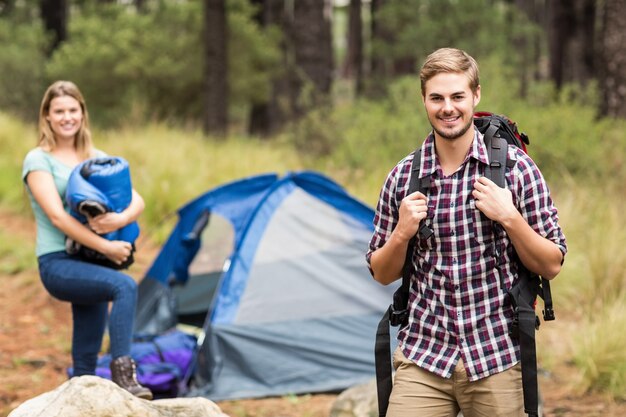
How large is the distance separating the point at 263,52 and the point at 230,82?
93 cm

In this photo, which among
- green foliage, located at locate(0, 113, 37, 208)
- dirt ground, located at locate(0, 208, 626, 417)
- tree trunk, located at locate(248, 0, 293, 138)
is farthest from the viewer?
tree trunk, located at locate(248, 0, 293, 138)

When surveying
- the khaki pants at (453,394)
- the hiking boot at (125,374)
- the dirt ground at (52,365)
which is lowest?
the dirt ground at (52,365)

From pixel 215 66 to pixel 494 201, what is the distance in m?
12.0

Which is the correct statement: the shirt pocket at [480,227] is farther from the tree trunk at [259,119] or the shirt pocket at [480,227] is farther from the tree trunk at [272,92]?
the tree trunk at [259,119]

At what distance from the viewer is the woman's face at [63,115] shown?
455 centimetres

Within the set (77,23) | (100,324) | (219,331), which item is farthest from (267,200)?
(77,23)

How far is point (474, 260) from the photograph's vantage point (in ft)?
9.57

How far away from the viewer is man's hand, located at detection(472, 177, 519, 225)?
9.07 ft

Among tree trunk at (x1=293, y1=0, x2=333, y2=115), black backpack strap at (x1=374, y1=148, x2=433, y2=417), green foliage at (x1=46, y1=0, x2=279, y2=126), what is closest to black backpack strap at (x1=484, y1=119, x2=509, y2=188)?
black backpack strap at (x1=374, y1=148, x2=433, y2=417)

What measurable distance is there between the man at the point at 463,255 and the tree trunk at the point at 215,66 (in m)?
11.7

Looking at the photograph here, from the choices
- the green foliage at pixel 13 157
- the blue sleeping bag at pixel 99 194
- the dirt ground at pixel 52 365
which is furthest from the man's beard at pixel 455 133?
the green foliage at pixel 13 157

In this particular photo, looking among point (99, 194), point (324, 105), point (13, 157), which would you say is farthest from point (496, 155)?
point (13, 157)

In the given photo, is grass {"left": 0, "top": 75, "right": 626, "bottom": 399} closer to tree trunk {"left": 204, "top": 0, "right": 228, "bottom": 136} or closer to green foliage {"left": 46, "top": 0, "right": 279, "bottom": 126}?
tree trunk {"left": 204, "top": 0, "right": 228, "bottom": 136}

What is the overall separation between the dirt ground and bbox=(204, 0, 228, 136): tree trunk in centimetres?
649
